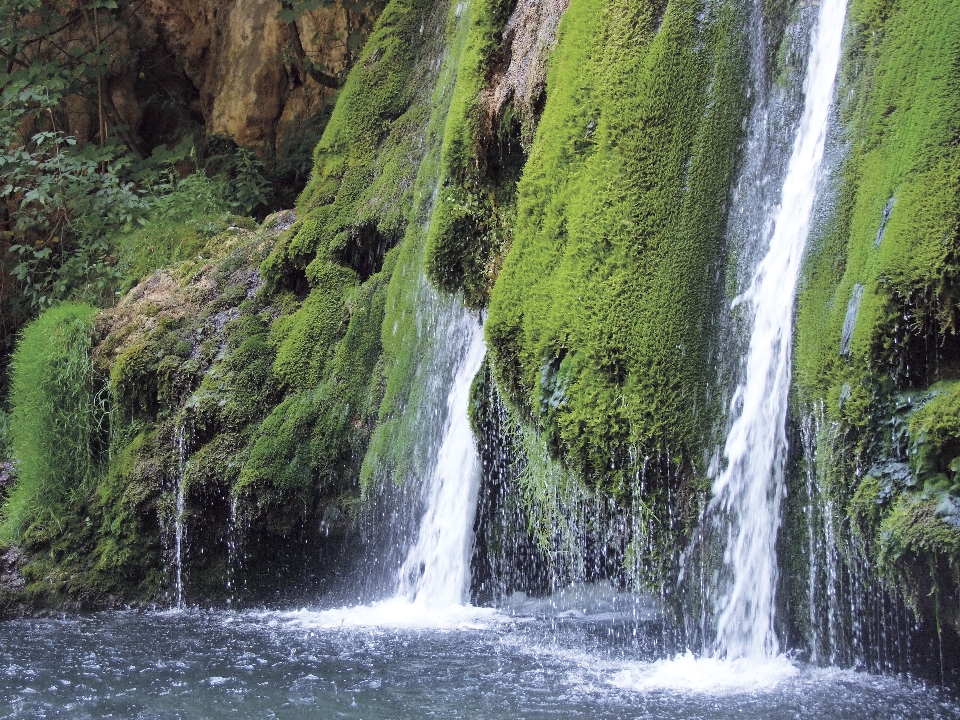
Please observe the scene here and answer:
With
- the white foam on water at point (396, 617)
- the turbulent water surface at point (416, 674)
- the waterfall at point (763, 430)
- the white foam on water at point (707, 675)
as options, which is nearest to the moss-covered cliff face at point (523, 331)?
the waterfall at point (763, 430)

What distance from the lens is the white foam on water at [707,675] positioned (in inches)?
183

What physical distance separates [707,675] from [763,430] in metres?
1.16

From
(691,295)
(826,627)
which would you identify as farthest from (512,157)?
(826,627)

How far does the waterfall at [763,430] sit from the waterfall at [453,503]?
7.71 ft

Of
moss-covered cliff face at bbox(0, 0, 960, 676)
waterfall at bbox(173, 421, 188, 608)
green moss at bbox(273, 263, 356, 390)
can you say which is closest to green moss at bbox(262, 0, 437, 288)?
moss-covered cliff face at bbox(0, 0, 960, 676)

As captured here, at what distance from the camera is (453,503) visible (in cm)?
709

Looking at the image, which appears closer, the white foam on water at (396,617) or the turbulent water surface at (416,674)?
the turbulent water surface at (416,674)

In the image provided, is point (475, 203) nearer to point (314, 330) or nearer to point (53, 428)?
point (314, 330)

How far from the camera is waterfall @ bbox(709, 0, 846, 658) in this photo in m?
4.86

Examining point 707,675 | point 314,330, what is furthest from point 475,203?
point 707,675

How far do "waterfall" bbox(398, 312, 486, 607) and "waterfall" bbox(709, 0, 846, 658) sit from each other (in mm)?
2349

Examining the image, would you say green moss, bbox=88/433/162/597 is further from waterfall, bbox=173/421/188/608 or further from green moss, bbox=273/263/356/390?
green moss, bbox=273/263/356/390

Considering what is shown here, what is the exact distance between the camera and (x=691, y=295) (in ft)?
16.6

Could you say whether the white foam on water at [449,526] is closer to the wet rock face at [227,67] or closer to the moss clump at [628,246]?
the moss clump at [628,246]
